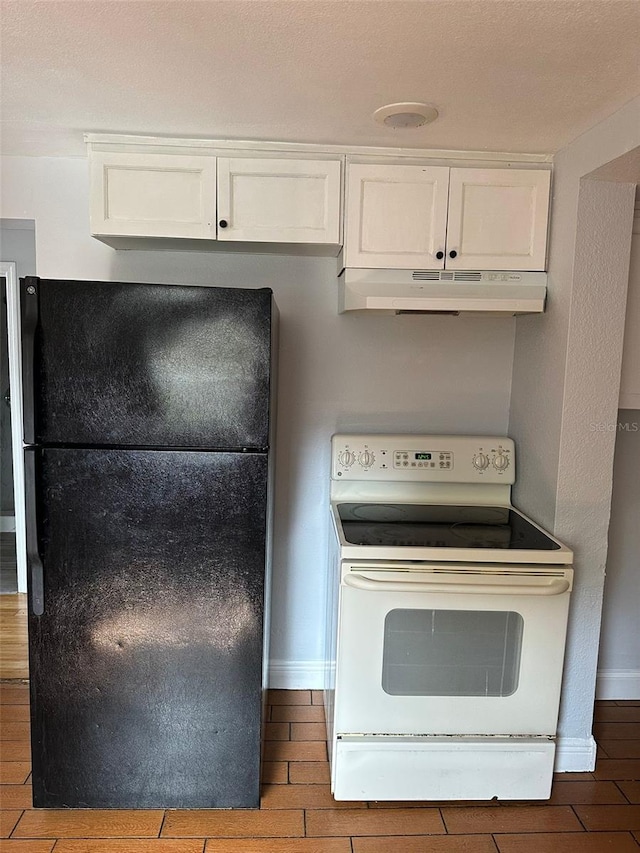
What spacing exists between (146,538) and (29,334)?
0.69 m

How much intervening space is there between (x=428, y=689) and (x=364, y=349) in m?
1.33

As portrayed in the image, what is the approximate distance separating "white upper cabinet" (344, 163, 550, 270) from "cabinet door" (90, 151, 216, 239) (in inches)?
20.6

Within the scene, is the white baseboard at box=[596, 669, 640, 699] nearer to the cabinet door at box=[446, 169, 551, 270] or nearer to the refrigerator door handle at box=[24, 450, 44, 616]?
the cabinet door at box=[446, 169, 551, 270]

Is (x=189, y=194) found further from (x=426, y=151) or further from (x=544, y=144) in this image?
(x=544, y=144)

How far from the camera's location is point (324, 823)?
191 centimetres

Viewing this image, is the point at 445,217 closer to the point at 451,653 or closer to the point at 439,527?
the point at 439,527

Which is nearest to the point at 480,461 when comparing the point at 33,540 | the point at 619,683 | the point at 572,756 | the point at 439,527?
the point at 439,527

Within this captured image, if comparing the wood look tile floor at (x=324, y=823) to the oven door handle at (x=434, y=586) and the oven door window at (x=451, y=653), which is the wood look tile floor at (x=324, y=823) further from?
the oven door handle at (x=434, y=586)

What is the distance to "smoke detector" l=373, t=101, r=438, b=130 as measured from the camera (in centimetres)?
178

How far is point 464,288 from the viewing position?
2174 mm

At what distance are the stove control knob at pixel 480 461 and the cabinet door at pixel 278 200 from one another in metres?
1.03

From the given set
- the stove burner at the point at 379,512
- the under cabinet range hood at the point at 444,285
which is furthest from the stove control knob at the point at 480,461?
the under cabinet range hood at the point at 444,285

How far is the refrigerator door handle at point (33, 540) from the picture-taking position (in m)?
1.75

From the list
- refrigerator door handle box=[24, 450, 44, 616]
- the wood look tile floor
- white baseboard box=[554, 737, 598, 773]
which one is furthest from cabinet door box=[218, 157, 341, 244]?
white baseboard box=[554, 737, 598, 773]
